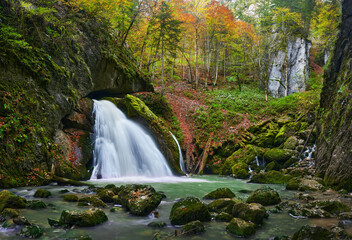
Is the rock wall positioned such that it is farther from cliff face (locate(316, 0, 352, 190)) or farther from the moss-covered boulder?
the moss-covered boulder

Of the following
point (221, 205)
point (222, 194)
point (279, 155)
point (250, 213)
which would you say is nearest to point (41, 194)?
point (221, 205)

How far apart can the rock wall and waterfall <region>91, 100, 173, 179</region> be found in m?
18.7

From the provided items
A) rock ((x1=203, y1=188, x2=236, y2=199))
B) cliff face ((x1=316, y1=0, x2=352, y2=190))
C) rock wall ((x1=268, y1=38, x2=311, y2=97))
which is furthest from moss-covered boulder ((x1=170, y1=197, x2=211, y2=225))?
rock wall ((x1=268, y1=38, x2=311, y2=97))

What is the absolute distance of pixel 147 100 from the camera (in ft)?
53.6

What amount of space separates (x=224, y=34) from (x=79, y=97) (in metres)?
19.4

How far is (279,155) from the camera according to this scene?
40.2 feet

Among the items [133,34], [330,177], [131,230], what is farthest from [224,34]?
[131,230]

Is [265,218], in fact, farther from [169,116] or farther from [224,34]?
[224,34]

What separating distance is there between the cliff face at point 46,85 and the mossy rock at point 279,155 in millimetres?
9565

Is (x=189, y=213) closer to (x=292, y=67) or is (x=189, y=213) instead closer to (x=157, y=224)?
(x=157, y=224)

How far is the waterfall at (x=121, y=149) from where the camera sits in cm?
1026

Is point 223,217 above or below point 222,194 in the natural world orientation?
above

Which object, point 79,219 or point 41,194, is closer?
point 79,219

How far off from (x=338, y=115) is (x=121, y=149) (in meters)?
9.32
